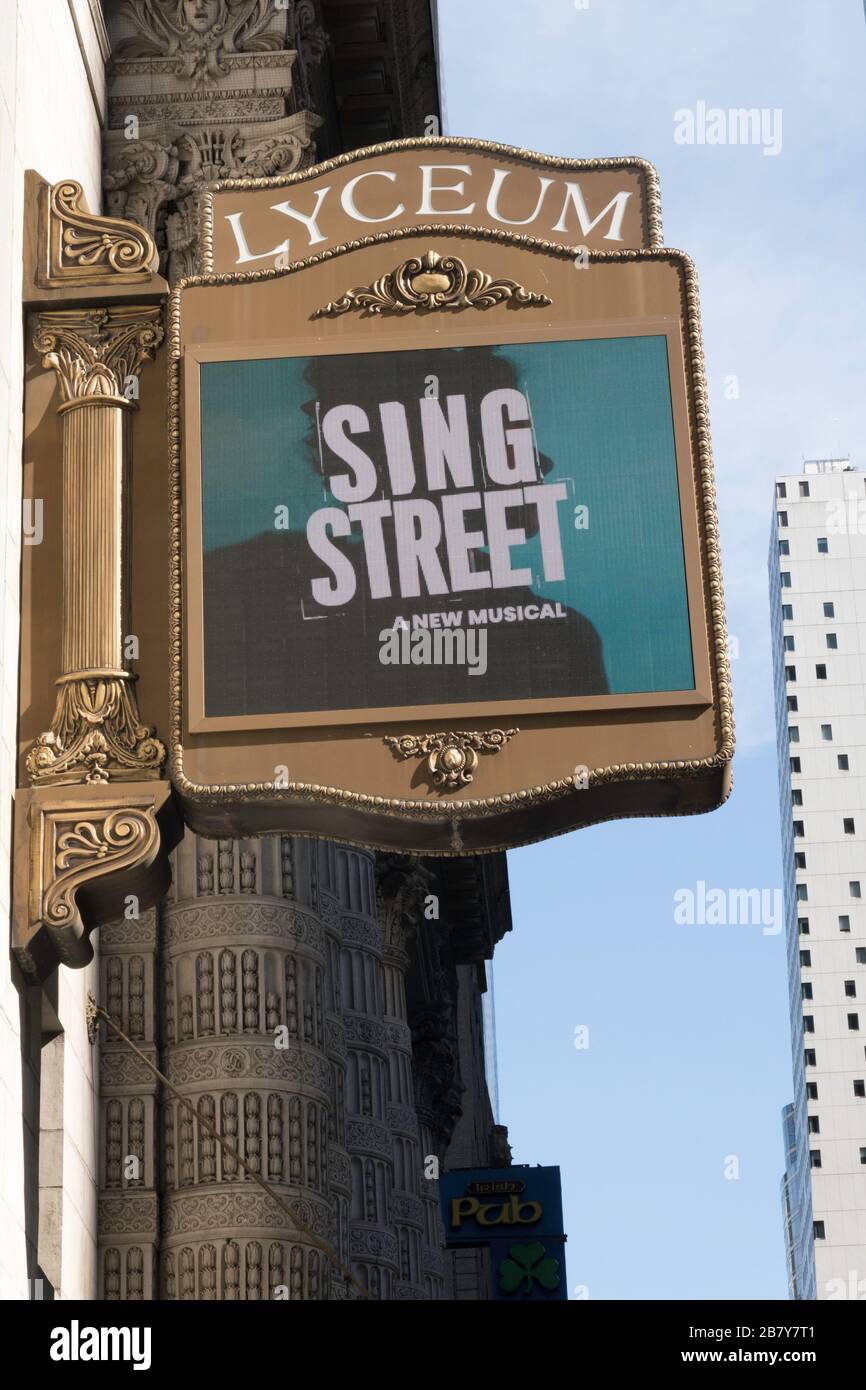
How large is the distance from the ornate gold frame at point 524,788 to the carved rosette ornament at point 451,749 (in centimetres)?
18

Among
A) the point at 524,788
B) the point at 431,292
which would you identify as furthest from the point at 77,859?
the point at 431,292

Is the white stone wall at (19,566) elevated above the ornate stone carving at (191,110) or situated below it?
below

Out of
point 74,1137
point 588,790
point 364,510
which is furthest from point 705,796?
point 74,1137

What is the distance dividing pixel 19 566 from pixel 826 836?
5665 inches

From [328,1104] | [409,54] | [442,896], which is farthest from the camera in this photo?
[442,896]

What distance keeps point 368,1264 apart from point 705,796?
16.5 meters

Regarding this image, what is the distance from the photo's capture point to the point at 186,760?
14.9 m

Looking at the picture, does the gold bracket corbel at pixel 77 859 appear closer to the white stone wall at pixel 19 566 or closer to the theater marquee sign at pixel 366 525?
the theater marquee sign at pixel 366 525

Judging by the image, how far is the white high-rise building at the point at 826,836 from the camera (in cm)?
15462

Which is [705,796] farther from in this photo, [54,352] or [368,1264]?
[368,1264]

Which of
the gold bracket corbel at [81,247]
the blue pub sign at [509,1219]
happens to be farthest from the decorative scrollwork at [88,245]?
the blue pub sign at [509,1219]

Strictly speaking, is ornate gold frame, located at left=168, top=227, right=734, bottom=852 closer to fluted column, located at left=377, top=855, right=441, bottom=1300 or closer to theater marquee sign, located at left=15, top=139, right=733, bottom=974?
theater marquee sign, located at left=15, top=139, right=733, bottom=974

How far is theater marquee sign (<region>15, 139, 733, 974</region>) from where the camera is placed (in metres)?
14.9

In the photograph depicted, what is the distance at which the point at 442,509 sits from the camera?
15.5 m
